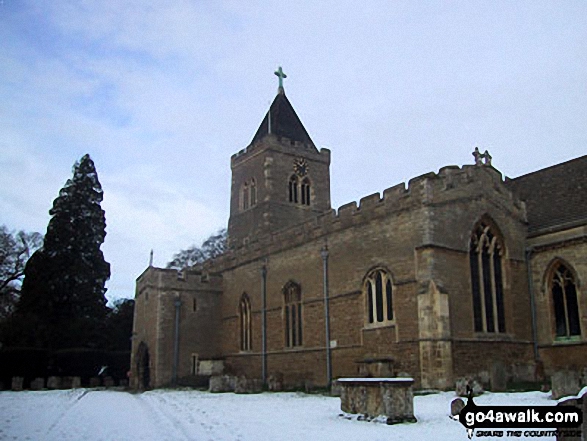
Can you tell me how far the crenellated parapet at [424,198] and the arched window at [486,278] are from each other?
1213mm

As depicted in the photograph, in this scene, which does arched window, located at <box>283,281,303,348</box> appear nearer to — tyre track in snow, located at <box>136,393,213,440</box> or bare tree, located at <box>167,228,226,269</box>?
tyre track in snow, located at <box>136,393,213,440</box>

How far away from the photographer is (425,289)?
17.1m

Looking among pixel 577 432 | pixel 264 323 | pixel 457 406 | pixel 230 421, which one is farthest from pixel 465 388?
pixel 264 323

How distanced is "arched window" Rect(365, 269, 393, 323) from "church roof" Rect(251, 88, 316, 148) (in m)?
16.7

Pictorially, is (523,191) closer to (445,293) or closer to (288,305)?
(445,293)

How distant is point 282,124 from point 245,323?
13.6m

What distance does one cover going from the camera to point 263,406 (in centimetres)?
1422

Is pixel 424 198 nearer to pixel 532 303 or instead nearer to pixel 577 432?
pixel 532 303

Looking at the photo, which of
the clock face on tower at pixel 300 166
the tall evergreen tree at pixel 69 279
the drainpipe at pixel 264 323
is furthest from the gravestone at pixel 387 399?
the tall evergreen tree at pixel 69 279

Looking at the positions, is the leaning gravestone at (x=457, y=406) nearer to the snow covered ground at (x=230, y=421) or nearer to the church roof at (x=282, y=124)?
the snow covered ground at (x=230, y=421)

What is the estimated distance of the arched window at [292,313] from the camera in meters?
22.7

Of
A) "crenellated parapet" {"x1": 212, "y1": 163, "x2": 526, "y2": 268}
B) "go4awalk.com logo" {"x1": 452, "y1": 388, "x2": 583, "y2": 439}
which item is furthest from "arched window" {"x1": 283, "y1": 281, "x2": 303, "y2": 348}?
"go4awalk.com logo" {"x1": 452, "y1": 388, "x2": 583, "y2": 439}

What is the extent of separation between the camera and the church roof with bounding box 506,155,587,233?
19422 mm

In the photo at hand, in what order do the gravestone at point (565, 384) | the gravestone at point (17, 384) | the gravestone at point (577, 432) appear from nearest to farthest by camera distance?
the gravestone at point (577, 432) → the gravestone at point (565, 384) → the gravestone at point (17, 384)
